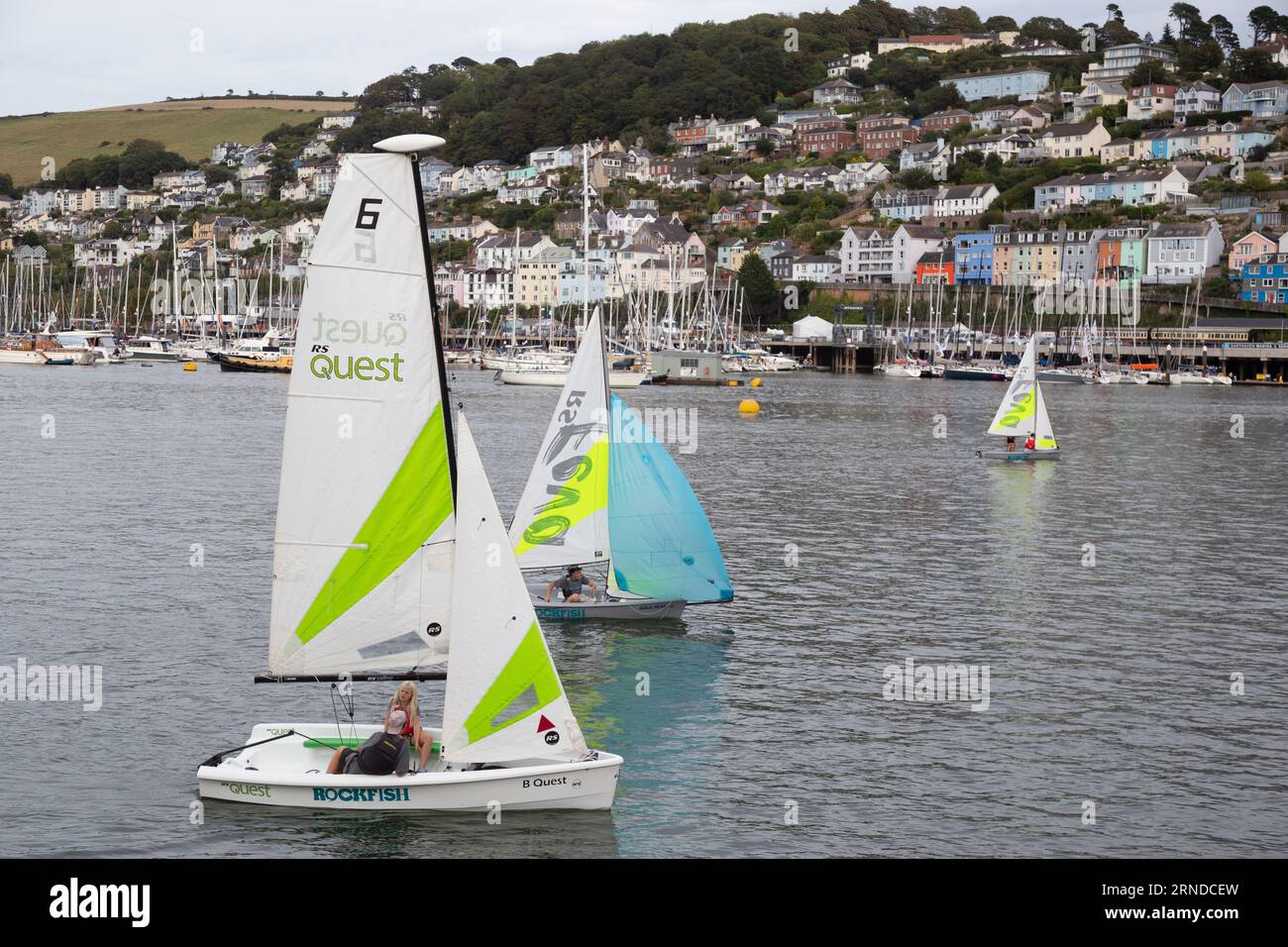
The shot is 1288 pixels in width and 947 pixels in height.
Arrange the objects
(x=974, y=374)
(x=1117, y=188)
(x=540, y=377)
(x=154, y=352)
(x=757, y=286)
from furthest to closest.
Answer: (x=1117, y=188), (x=757, y=286), (x=154, y=352), (x=974, y=374), (x=540, y=377)

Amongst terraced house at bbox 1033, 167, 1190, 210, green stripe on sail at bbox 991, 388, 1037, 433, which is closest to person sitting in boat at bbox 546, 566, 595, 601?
green stripe on sail at bbox 991, 388, 1037, 433

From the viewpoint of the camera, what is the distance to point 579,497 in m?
27.6

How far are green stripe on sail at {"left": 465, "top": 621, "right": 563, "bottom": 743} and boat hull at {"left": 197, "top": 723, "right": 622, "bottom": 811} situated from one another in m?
0.52

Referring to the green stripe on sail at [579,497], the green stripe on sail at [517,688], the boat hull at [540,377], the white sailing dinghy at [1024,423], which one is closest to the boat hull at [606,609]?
the green stripe on sail at [579,497]

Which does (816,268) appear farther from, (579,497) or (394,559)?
(394,559)

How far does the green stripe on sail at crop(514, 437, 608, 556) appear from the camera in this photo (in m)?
27.6

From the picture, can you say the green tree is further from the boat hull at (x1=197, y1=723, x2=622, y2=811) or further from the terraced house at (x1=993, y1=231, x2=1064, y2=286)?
the boat hull at (x1=197, y1=723, x2=622, y2=811)

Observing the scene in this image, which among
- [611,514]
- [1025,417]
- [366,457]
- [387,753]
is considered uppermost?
[366,457]

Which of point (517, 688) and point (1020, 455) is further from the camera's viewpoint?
point (1020, 455)

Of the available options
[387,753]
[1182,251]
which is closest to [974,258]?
[1182,251]

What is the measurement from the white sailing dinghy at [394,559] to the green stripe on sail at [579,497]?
10.4 meters

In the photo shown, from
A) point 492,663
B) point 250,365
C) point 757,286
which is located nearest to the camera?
point 492,663

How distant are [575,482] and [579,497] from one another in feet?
0.93
